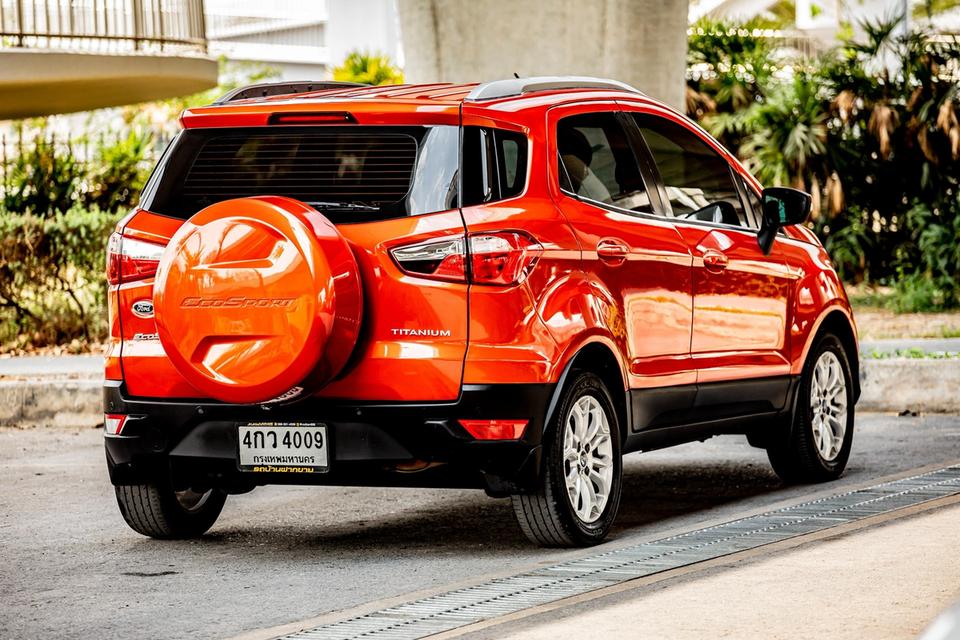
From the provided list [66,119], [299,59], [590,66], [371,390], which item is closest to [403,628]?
[371,390]

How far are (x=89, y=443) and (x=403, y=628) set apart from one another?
5.55m

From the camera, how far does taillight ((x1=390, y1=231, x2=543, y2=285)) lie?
619 cm

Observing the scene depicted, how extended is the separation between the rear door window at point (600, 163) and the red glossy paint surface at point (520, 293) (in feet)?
0.23

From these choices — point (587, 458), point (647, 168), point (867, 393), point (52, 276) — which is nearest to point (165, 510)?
point (587, 458)

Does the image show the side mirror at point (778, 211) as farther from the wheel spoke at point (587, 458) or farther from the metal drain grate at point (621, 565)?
the wheel spoke at point (587, 458)

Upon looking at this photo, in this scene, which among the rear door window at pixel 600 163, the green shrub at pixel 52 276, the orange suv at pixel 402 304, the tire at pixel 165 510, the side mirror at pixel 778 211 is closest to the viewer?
the orange suv at pixel 402 304

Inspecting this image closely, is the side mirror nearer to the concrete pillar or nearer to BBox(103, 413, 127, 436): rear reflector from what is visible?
BBox(103, 413, 127, 436): rear reflector

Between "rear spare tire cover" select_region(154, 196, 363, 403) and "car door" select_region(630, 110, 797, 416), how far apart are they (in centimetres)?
187

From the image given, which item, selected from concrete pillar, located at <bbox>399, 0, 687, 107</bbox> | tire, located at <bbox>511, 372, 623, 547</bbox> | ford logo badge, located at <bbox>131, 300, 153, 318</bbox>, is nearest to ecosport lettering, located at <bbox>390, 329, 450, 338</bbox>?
tire, located at <bbox>511, 372, 623, 547</bbox>

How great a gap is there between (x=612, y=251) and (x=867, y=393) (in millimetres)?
4925

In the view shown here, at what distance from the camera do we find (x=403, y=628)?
17.4 feet

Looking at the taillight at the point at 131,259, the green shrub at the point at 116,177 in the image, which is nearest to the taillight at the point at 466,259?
the taillight at the point at 131,259

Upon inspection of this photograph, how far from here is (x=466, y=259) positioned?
244 inches

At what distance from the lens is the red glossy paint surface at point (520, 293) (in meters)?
6.21
